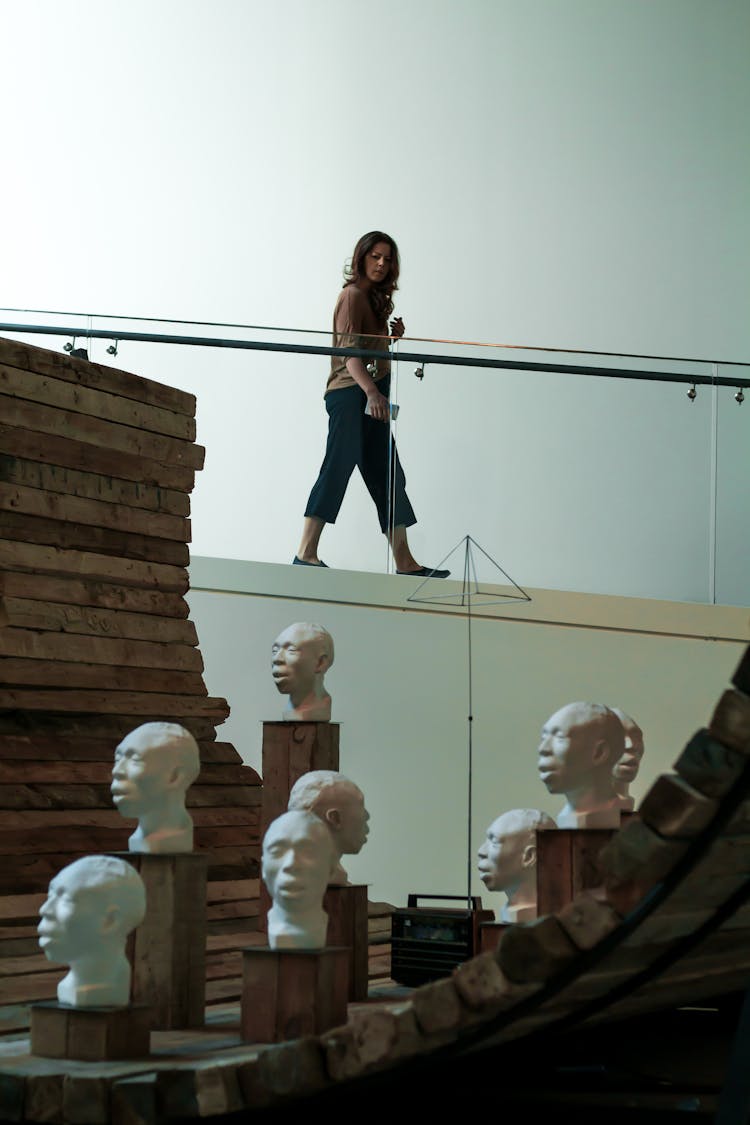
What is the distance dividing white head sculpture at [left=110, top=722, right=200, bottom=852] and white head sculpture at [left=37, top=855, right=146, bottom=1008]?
17.3 inches

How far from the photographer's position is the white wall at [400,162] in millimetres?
10656

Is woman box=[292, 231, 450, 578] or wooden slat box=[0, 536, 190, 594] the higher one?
woman box=[292, 231, 450, 578]

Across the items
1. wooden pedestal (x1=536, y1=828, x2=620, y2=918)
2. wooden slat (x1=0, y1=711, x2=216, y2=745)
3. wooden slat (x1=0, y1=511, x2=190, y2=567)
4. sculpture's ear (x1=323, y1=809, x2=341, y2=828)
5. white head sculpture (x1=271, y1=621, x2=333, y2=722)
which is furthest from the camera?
wooden slat (x1=0, y1=511, x2=190, y2=567)

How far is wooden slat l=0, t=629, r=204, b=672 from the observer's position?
464 cm

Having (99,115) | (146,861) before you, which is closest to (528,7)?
(99,115)

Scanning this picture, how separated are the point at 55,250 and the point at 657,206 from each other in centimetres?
442

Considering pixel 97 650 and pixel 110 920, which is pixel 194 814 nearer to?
pixel 97 650

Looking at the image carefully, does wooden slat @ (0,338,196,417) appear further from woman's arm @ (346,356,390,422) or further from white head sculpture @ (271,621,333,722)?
woman's arm @ (346,356,390,422)

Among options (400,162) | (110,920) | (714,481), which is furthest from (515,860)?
(400,162)

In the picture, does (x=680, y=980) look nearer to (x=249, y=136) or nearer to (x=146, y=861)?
(x=146, y=861)

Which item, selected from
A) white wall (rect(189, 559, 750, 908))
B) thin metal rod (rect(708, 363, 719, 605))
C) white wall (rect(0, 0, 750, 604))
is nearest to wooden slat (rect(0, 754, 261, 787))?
white wall (rect(189, 559, 750, 908))

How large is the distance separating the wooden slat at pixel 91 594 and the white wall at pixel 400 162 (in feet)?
18.6

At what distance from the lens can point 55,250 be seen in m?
10.6

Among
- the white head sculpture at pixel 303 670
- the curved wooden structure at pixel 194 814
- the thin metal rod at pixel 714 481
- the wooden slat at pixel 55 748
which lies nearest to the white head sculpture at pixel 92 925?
the curved wooden structure at pixel 194 814
